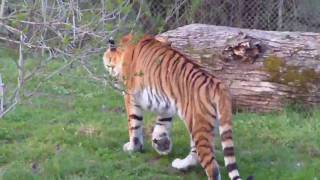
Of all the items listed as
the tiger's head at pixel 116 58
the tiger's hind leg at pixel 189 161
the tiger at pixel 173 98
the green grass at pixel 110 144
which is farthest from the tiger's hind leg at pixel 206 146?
the tiger's head at pixel 116 58

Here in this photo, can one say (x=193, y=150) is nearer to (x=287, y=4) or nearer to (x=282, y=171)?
(x=282, y=171)

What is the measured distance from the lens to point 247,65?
878 cm

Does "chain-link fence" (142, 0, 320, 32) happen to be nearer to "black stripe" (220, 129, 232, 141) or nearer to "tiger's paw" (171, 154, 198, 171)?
"tiger's paw" (171, 154, 198, 171)

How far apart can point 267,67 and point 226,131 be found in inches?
112

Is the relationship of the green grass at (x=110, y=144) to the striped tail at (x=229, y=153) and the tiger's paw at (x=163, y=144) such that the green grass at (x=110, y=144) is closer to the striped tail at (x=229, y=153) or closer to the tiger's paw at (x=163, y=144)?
the tiger's paw at (x=163, y=144)

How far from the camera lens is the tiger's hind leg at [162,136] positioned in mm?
7254

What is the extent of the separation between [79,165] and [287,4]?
703 cm

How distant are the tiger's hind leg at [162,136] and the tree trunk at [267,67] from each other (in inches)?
63.4

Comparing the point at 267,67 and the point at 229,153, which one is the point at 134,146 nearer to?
the point at 229,153

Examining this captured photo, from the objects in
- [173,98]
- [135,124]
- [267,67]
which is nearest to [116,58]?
[135,124]

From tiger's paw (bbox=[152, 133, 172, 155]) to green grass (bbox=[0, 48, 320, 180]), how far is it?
0.06 m

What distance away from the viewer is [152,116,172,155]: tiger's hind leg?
7.25m

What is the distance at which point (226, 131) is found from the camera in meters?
6.02

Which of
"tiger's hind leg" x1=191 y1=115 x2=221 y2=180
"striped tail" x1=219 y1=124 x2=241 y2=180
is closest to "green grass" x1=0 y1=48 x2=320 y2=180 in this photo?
"tiger's hind leg" x1=191 y1=115 x2=221 y2=180
